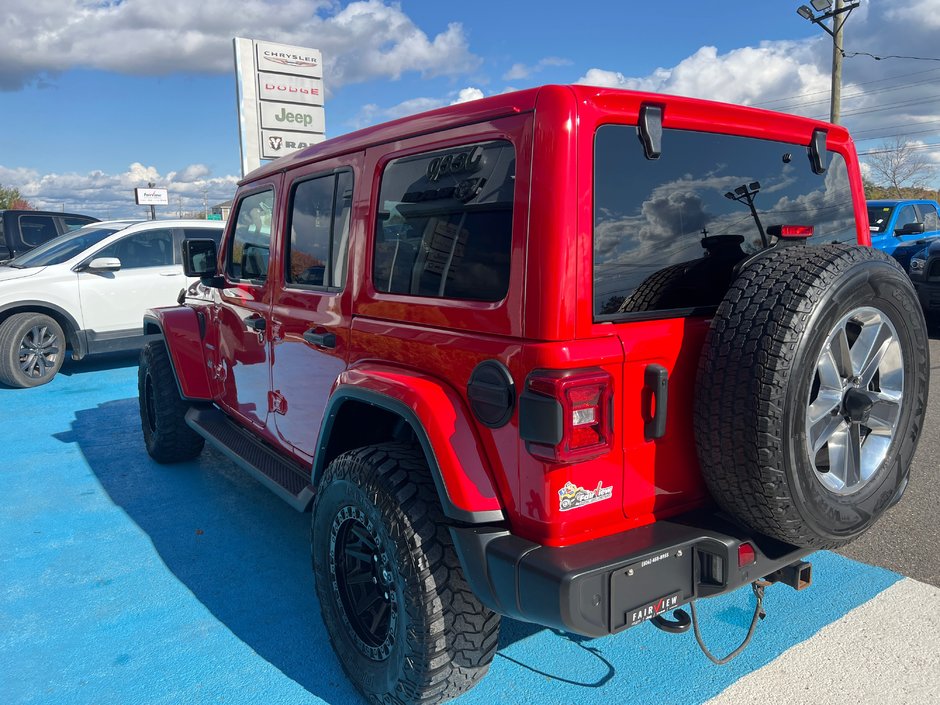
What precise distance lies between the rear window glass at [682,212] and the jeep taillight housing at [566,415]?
9.0 inches

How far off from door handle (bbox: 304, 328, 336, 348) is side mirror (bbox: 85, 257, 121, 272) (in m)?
5.74

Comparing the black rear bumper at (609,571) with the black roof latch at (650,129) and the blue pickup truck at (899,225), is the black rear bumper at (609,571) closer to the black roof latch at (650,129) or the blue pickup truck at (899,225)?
the black roof latch at (650,129)

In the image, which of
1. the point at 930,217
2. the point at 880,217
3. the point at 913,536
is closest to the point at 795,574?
the point at 913,536

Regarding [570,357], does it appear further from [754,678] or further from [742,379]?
[754,678]

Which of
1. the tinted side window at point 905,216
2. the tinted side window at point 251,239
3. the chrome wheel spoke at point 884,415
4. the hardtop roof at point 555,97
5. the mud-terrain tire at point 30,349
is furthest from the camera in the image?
the tinted side window at point 905,216

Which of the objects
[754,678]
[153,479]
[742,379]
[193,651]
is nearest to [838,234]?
[742,379]

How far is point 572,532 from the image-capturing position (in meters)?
2.01

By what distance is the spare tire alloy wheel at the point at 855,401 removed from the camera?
2.14m

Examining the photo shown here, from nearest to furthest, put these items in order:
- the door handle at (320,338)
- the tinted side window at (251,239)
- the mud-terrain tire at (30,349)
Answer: the door handle at (320,338) < the tinted side window at (251,239) < the mud-terrain tire at (30,349)

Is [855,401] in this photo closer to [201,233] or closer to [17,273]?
[201,233]

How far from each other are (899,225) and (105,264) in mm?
11694

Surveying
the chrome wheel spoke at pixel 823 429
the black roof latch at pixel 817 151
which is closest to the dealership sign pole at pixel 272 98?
the black roof latch at pixel 817 151

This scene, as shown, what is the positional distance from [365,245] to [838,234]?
74.7 inches

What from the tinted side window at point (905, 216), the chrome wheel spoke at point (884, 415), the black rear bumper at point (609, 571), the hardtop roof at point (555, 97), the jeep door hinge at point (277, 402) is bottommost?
the black rear bumper at point (609, 571)
